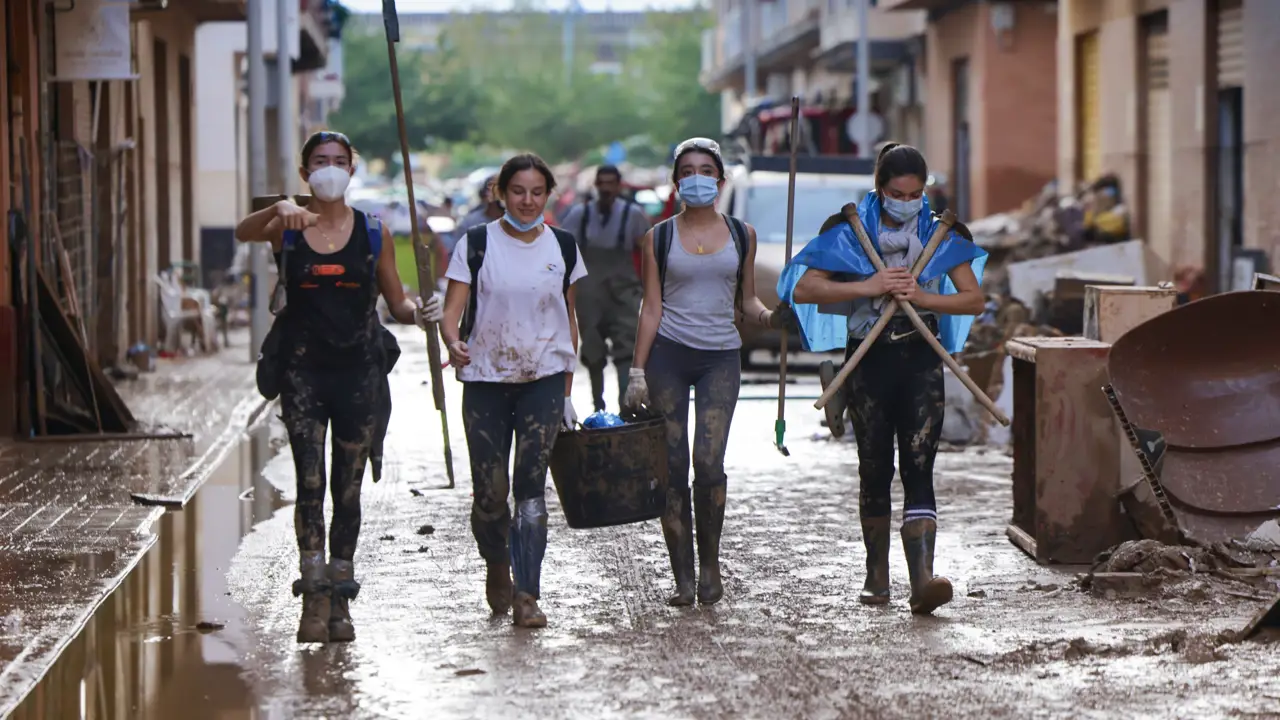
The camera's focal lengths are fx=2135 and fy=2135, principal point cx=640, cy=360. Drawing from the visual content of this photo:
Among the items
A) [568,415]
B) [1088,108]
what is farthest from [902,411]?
[1088,108]

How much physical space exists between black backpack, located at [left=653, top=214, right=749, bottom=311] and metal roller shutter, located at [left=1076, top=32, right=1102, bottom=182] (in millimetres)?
18309

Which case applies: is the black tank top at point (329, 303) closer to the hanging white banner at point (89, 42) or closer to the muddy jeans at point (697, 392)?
the muddy jeans at point (697, 392)

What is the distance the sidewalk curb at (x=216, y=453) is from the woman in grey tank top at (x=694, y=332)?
12.3 ft

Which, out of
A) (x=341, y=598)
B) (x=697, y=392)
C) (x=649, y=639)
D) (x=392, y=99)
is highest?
(x=392, y=99)

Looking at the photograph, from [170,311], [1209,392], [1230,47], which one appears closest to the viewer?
[1209,392]

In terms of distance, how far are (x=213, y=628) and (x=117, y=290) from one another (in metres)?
12.3

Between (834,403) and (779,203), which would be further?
(779,203)

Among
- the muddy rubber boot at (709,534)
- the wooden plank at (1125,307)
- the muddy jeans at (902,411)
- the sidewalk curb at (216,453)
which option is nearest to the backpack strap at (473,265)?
the muddy rubber boot at (709,534)

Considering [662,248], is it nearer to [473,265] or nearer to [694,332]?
[694,332]

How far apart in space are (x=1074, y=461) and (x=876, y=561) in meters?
A: 1.38

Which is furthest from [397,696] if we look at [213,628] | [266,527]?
[266,527]

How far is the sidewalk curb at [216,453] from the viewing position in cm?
1092

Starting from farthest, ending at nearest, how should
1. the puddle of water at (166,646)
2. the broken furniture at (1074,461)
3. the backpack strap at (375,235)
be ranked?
1. the broken furniture at (1074,461)
2. the backpack strap at (375,235)
3. the puddle of water at (166,646)

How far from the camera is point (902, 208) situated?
25.6ft
